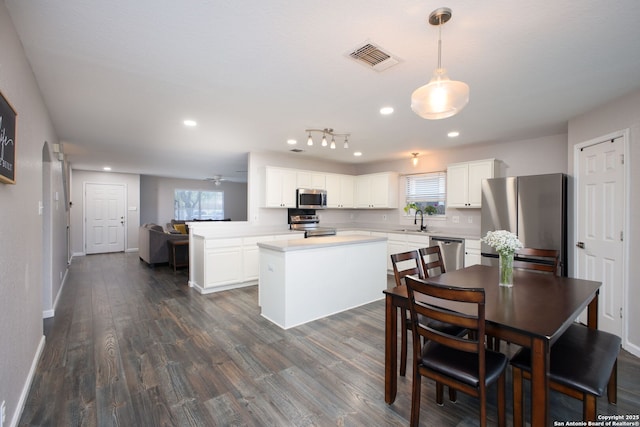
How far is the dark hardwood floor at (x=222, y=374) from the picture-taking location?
5.99 ft

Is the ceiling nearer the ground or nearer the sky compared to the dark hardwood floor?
nearer the sky

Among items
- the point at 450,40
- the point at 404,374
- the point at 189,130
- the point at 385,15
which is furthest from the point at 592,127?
the point at 189,130

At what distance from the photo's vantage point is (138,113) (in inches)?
130

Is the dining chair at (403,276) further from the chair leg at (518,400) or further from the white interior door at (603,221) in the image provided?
the white interior door at (603,221)

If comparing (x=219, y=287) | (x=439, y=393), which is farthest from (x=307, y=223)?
(x=439, y=393)

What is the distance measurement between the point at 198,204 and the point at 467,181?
9.41 meters

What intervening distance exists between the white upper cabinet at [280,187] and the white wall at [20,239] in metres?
3.16

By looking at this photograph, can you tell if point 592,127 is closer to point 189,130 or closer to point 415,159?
point 415,159

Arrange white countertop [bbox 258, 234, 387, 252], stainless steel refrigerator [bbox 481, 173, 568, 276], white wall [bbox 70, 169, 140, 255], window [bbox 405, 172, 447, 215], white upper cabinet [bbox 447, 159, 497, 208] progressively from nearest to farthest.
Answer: white countertop [bbox 258, 234, 387, 252]
stainless steel refrigerator [bbox 481, 173, 568, 276]
white upper cabinet [bbox 447, 159, 497, 208]
window [bbox 405, 172, 447, 215]
white wall [bbox 70, 169, 140, 255]

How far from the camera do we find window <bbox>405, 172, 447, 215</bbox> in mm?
5602

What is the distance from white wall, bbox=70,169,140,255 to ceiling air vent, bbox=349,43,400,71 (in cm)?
894

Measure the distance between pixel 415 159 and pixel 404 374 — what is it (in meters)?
4.16

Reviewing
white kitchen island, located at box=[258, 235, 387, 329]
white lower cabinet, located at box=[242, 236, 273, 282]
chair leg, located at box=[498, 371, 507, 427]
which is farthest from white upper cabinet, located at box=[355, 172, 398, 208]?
chair leg, located at box=[498, 371, 507, 427]

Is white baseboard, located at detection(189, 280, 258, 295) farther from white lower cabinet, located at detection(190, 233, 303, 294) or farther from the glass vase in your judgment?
the glass vase
